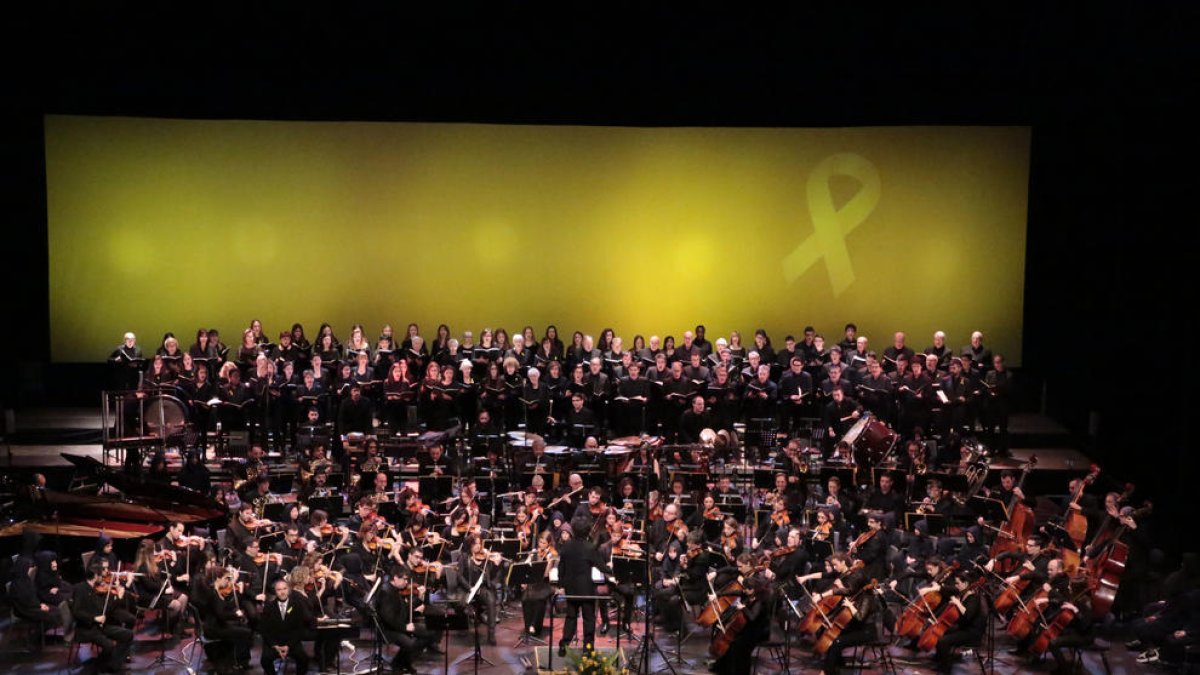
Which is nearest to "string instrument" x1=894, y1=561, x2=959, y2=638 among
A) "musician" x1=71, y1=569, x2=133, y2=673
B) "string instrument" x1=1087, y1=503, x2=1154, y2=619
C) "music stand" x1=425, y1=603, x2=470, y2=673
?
"string instrument" x1=1087, y1=503, x2=1154, y2=619

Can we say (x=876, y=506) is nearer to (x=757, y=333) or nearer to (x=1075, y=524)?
(x=1075, y=524)

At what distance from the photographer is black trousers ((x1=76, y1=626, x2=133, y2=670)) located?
40.2 ft

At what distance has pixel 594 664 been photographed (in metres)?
11.2

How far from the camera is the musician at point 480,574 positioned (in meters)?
12.8

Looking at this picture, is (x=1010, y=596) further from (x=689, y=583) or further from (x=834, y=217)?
(x=834, y=217)

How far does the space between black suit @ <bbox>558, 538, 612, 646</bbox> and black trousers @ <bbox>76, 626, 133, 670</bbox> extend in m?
3.86

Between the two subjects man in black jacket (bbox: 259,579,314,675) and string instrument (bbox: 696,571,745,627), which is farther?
string instrument (bbox: 696,571,745,627)

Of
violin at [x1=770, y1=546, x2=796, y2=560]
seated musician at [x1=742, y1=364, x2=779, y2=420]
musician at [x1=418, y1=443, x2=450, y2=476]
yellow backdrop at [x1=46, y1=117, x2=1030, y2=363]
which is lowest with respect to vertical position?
violin at [x1=770, y1=546, x2=796, y2=560]

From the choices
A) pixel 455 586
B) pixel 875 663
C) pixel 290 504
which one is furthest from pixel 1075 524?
pixel 290 504

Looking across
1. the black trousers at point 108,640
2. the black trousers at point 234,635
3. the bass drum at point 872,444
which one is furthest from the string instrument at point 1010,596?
the black trousers at point 108,640

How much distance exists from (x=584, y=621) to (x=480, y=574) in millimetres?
1062

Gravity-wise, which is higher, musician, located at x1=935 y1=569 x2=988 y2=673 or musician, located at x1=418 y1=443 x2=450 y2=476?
musician, located at x1=418 y1=443 x2=450 y2=476

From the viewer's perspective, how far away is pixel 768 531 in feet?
44.8

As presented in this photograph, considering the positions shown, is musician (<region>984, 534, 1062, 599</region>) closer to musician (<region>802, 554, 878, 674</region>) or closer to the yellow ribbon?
musician (<region>802, 554, 878, 674</region>)
